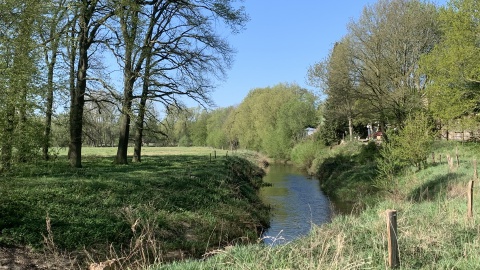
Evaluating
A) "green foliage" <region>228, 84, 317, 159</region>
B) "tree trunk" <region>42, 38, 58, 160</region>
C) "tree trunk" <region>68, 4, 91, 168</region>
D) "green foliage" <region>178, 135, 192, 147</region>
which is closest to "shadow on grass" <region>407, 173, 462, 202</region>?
"tree trunk" <region>42, 38, 58, 160</region>

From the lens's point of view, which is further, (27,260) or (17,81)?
(17,81)

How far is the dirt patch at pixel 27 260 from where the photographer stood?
8.07 m

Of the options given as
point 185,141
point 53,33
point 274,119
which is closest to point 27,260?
point 53,33

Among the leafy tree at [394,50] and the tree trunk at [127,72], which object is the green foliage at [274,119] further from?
the tree trunk at [127,72]

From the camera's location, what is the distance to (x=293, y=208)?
1966 centimetres

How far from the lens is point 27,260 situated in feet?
27.5

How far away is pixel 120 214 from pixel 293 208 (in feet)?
34.6

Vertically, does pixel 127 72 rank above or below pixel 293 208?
→ above

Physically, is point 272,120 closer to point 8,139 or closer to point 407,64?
point 407,64

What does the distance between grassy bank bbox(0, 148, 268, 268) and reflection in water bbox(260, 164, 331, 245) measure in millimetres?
802

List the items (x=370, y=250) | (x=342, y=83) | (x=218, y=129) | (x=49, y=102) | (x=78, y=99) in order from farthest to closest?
(x=218, y=129), (x=342, y=83), (x=78, y=99), (x=49, y=102), (x=370, y=250)

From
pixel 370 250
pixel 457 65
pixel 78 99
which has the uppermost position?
pixel 457 65

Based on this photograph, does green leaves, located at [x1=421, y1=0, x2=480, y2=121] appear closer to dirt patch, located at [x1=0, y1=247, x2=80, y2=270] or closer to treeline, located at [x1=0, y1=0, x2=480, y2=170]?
treeline, located at [x1=0, y1=0, x2=480, y2=170]

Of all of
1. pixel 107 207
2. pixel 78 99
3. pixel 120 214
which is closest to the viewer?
pixel 120 214
